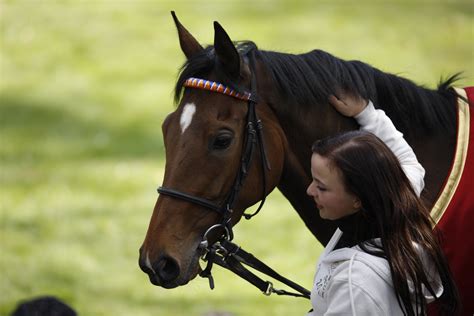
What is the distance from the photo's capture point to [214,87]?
3490mm

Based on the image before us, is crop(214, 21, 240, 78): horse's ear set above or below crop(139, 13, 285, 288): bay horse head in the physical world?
above

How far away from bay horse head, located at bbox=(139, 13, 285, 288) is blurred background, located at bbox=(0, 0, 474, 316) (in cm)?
194

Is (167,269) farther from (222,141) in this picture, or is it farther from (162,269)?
(222,141)

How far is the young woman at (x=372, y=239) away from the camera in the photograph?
8.95 ft

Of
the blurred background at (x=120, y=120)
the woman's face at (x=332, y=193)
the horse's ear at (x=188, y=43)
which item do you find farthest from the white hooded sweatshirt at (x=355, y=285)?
the blurred background at (x=120, y=120)

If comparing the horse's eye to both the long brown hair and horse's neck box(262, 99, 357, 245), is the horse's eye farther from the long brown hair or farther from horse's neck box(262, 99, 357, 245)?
the long brown hair

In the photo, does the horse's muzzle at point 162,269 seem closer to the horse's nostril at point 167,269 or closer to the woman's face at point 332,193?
the horse's nostril at point 167,269

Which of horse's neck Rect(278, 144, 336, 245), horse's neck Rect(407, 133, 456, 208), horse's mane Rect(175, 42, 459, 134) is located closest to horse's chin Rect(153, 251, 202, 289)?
horse's neck Rect(278, 144, 336, 245)

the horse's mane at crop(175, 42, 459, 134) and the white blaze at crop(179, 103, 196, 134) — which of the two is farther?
the horse's mane at crop(175, 42, 459, 134)

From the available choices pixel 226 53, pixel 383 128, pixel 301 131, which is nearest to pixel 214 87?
pixel 226 53

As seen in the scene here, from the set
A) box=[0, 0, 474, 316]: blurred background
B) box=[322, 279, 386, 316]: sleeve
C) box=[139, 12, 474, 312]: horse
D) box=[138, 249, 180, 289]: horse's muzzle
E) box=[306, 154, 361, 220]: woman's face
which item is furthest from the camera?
box=[0, 0, 474, 316]: blurred background

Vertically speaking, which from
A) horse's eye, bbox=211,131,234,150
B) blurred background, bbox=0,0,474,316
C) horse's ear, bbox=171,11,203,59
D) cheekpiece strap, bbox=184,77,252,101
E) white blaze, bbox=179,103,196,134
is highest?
horse's ear, bbox=171,11,203,59

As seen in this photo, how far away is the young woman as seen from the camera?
107 inches

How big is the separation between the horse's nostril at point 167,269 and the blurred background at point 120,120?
242cm
